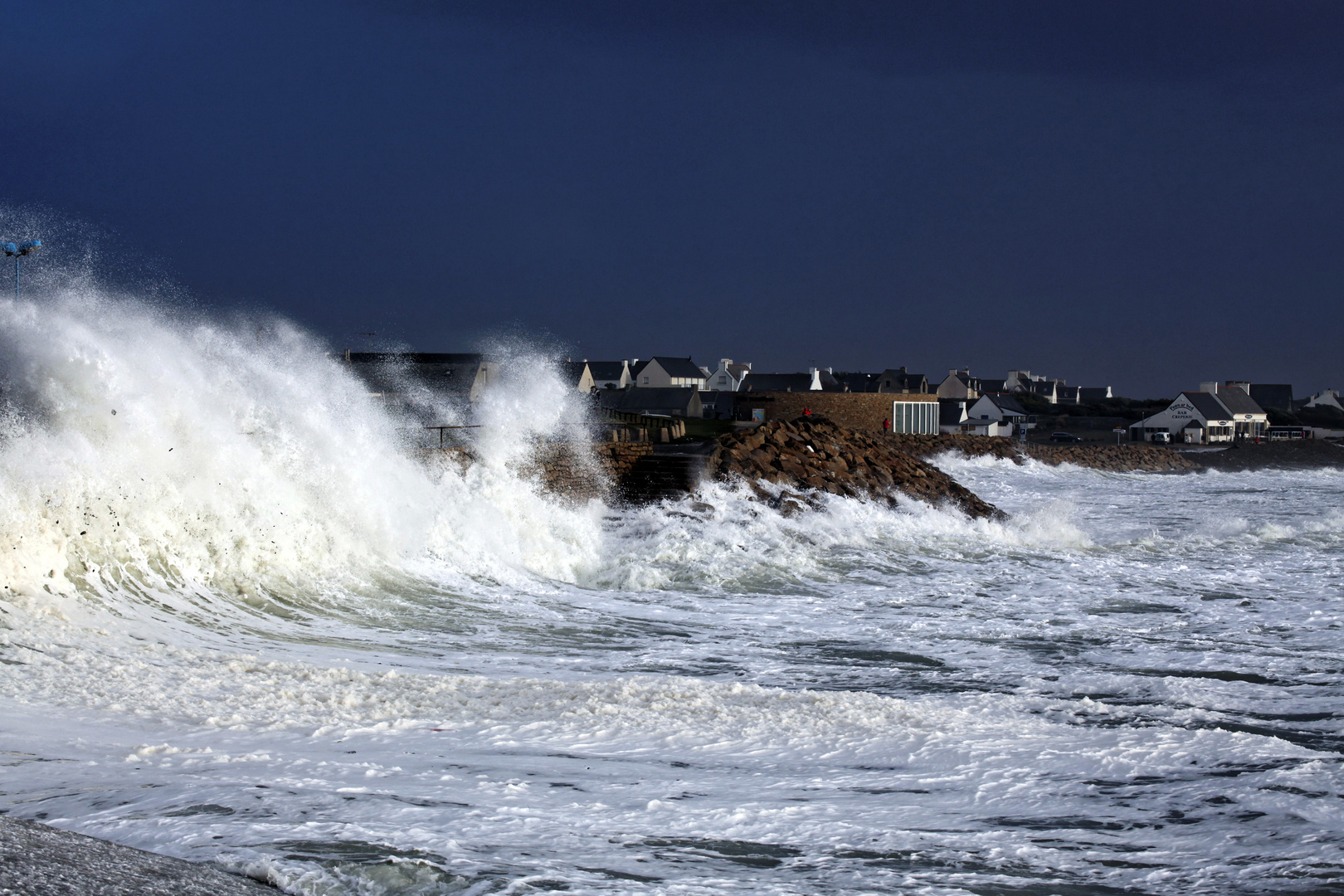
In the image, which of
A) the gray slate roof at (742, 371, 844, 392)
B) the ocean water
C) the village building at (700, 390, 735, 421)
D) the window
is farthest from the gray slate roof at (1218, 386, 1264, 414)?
the ocean water

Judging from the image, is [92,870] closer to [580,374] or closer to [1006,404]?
[580,374]

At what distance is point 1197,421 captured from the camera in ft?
226

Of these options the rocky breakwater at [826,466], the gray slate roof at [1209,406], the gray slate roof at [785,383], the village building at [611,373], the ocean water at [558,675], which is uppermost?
the village building at [611,373]

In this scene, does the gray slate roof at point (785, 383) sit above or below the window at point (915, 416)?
above

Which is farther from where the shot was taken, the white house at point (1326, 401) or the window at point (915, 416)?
the white house at point (1326, 401)

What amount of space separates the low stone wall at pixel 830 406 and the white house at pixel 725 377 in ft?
115

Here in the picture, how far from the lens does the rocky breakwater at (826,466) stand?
1920 centimetres

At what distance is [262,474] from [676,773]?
24.8ft

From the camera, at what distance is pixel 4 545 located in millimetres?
7992

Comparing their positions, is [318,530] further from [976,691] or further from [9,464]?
[976,691]

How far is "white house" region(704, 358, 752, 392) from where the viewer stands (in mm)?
89750

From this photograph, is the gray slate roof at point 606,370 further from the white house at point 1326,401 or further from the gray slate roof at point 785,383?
the white house at point 1326,401

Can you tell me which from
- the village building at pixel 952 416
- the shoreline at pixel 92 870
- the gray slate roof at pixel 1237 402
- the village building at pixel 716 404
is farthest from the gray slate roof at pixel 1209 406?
the shoreline at pixel 92 870

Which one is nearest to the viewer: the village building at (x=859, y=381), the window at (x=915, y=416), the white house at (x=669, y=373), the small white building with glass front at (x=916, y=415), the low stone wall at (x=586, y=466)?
the low stone wall at (x=586, y=466)
